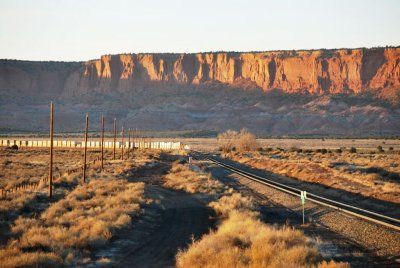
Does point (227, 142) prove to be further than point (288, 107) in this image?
No

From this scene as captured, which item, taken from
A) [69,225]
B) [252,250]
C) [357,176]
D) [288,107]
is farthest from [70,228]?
[288,107]

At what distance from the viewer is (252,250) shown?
13.9m

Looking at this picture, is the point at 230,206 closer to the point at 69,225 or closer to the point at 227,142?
the point at 69,225

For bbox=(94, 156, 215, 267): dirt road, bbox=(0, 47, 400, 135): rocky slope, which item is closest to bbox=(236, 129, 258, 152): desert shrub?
bbox=(94, 156, 215, 267): dirt road

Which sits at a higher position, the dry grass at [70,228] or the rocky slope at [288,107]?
the rocky slope at [288,107]

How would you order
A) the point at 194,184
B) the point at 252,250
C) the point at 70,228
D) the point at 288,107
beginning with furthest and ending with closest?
the point at 288,107
the point at 194,184
the point at 70,228
the point at 252,250

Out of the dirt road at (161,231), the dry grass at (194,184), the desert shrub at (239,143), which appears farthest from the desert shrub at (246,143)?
the dirt road at (161,231)

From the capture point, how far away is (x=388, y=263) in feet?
A: 46.3

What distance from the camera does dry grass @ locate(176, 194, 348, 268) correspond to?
512 inches

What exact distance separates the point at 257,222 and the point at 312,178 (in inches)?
911

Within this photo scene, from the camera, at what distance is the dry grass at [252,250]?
1302 cm

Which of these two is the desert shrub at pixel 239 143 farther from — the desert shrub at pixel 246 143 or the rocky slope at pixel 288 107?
the rocky slope at pixel 288 107

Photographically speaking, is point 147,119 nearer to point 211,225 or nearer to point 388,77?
point 388,77

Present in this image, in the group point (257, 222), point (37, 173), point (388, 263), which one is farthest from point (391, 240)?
point (37, 173)
